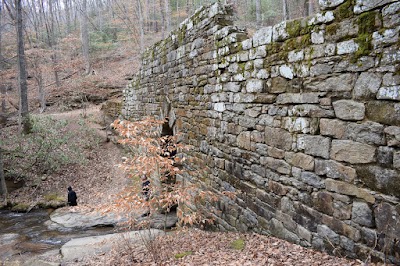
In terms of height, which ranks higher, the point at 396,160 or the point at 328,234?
the point at 396,160

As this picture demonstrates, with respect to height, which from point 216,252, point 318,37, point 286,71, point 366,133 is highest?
point 318,37

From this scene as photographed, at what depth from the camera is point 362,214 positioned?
117 inches

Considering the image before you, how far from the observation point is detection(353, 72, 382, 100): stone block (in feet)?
9.11

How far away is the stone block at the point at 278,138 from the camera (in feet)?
12.9

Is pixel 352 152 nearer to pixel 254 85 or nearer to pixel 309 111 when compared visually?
pixel 309 111

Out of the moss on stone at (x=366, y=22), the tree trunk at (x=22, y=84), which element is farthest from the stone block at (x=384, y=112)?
the tree trunk at (x=22, y=84)

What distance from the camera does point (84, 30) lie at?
24328 millimetres

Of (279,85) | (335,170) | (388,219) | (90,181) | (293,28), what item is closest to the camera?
(388,219)

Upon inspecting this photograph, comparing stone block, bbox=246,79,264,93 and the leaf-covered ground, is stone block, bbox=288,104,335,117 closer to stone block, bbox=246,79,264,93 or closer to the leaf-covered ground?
stone block, bbox=246,79,264,93

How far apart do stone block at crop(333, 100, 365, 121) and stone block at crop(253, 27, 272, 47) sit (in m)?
1.52

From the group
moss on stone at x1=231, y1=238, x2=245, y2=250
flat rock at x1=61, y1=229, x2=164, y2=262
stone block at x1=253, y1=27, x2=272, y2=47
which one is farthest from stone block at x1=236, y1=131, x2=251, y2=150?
flat rock at x1=61, y1=229, x2=164, y2=262

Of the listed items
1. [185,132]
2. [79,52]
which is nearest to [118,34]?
[79,52]

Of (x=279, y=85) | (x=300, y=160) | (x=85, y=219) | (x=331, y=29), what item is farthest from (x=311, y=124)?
(x=85, y=219)

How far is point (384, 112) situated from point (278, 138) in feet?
5.13
